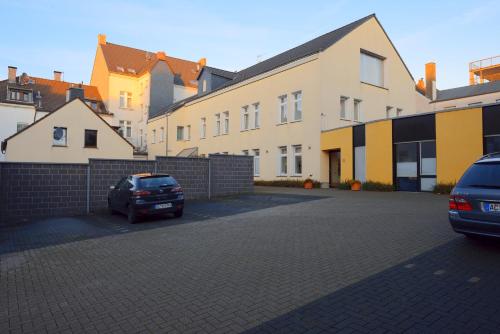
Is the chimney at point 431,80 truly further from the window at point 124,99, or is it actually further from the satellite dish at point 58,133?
the window at point 124,99

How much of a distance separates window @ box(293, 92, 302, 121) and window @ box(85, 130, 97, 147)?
17.4 meters

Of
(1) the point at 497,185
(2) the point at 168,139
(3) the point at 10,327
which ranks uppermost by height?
(2) the point at 168,139

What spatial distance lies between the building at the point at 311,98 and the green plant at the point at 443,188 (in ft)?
25.8

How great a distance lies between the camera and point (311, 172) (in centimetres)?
2484

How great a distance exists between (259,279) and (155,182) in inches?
307

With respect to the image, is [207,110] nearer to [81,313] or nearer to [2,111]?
[2,111]

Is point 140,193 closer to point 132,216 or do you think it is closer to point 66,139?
point 132,216

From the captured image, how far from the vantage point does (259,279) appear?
5.49m

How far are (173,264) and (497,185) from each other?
5.47 m

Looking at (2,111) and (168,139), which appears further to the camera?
(168,139)

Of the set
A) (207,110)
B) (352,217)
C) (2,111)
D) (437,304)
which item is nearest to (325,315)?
(437,304)

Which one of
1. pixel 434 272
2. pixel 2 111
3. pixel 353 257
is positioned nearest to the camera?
pixel 434 272

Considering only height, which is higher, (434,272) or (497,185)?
(497,185)

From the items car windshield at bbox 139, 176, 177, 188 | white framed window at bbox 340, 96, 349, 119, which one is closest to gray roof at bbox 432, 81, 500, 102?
white framed window at bbox 340, 96, 349, 119
